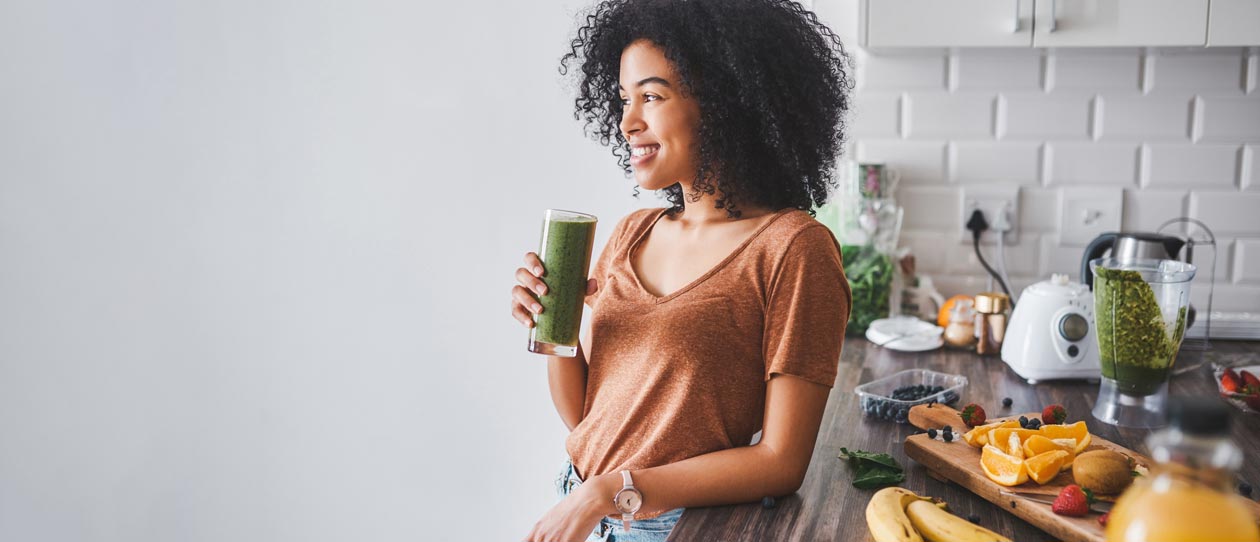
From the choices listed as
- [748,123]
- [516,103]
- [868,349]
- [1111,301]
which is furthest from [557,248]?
[516,103]

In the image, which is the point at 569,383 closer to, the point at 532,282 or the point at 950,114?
the point at 532,282

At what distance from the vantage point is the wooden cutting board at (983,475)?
998 millimetres

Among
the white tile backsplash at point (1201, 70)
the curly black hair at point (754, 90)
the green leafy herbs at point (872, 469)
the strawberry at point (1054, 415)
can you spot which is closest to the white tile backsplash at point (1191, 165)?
the white tile backsplash at point (1201, 70)

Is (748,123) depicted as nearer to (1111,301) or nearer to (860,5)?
(1111,301)

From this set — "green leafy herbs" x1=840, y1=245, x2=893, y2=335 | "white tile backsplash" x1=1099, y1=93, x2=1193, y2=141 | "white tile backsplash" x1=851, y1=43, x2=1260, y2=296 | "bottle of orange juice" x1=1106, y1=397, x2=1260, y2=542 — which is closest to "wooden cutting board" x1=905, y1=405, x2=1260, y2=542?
"bottle of orange juice" x1=1106, y1=397, x2=1260, y2=542

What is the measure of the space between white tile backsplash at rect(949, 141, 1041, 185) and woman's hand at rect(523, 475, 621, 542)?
144 centimetres

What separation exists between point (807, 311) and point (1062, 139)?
1344 millimetres

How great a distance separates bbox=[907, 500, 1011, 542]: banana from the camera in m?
0.96

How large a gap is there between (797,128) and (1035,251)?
1.22m

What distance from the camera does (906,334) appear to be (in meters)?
2.04

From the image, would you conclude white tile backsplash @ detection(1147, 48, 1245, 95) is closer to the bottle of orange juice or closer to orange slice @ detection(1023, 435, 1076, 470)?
orange slice @ detection(1023, 435, 1076, 470)

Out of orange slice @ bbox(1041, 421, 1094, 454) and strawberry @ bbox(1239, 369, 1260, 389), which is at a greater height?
orange slice @ bbox(1041, 421, 1094, 454)

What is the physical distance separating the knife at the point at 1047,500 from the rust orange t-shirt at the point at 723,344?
0.79 ft

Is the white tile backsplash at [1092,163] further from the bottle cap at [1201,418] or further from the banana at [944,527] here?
the bottle cap at [1201,418]
